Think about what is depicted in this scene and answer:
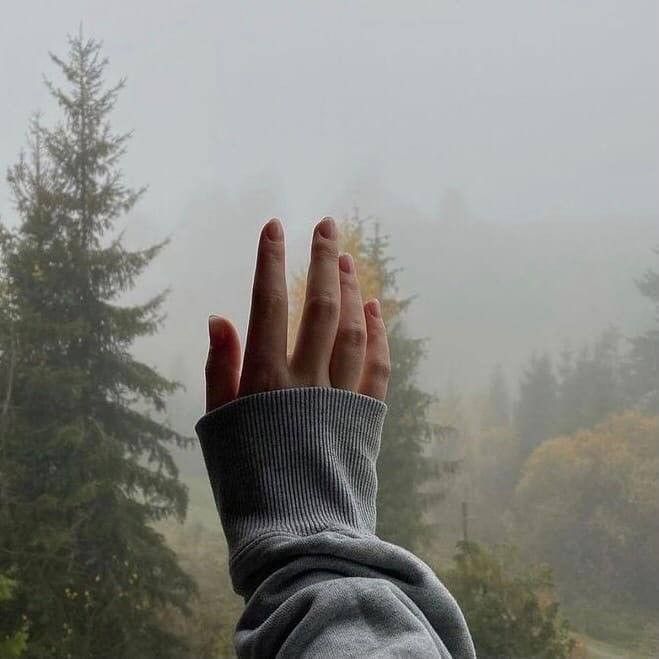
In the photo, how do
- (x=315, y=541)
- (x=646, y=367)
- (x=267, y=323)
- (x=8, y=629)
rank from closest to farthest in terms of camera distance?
(x=315, y=541), (x=267, y=323), (x=8, y=629), (x=646, y=367)

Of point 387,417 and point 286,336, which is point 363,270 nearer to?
point 387,417

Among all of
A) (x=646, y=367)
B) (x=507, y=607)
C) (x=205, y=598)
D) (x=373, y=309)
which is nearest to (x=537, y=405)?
(x=646, y=367)

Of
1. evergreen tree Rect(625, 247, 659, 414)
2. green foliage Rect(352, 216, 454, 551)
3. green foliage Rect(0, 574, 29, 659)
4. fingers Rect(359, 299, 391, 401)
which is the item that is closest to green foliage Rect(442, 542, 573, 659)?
green foliage Rect(352, 216, 454, 551)

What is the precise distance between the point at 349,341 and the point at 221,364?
4.9 inches

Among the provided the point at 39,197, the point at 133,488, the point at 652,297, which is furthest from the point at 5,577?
the point at 652,297

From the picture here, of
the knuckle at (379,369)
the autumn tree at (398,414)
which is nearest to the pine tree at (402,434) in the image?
the autumn tree at (398,414)

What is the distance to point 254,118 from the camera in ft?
6.43

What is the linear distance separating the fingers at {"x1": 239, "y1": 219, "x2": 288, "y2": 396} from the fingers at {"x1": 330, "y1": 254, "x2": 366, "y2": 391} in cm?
6

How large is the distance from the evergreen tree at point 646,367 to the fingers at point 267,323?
1167 millimetres

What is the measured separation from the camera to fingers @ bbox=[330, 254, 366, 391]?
740 millimetres

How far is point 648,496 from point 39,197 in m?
1.41

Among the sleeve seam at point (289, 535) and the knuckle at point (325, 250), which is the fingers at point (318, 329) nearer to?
the knuckle at point (325, 250)

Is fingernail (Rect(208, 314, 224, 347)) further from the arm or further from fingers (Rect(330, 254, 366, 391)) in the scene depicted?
fingers (Rect(330, 254, 366, 391))

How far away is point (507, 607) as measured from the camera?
1615 millimetres
